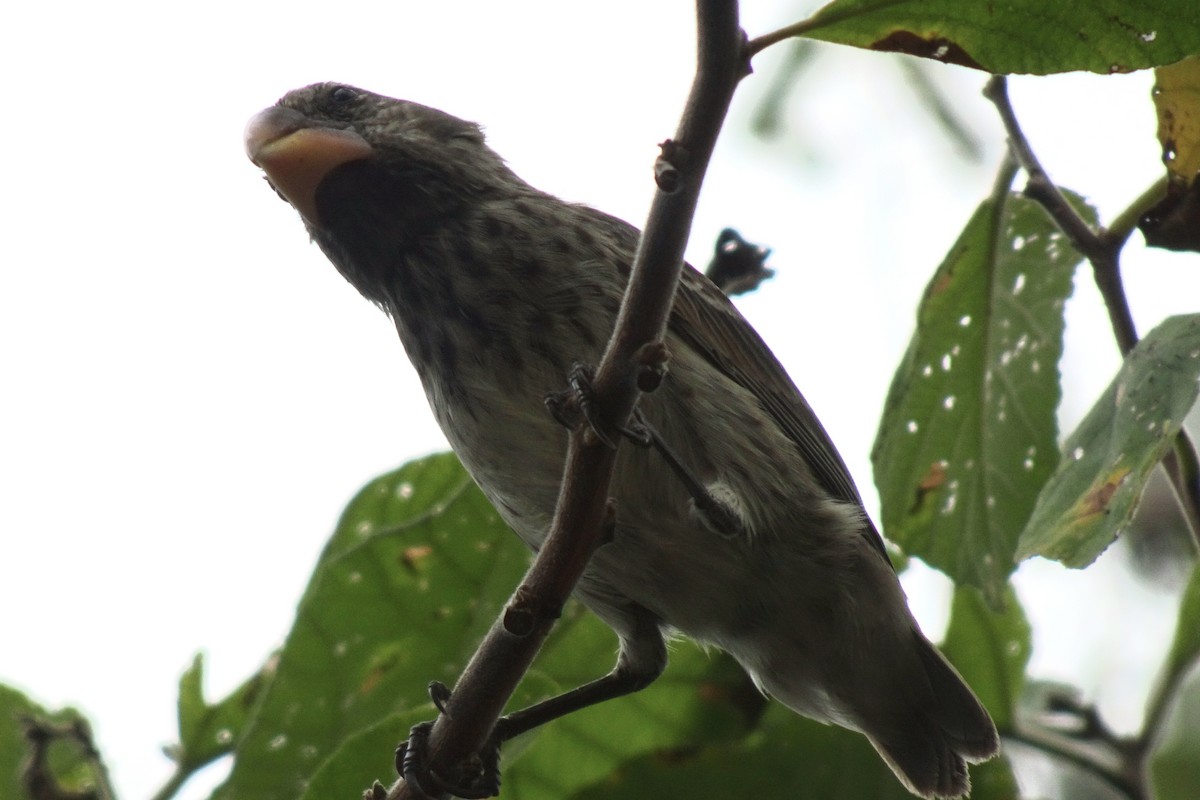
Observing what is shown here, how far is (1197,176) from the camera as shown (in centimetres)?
244

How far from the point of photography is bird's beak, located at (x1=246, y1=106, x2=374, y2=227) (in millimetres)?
3209

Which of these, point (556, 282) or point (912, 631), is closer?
point (556, 282)

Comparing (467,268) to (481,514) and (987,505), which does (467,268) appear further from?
(987,505)

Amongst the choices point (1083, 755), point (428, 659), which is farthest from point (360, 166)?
point (1083, 755)

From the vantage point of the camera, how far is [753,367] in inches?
133

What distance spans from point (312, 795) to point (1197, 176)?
1898mm

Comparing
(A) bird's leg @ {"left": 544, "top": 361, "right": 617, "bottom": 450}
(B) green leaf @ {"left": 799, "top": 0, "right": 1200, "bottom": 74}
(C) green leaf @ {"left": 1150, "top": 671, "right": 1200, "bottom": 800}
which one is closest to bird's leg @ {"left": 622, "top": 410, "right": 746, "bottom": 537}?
(A) bird's leg @ {"left": 544, "top": 361, "right": 617, "bottom": 450}

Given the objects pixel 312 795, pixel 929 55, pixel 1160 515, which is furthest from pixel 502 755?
pixel 1160 515

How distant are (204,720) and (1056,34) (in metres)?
2.38

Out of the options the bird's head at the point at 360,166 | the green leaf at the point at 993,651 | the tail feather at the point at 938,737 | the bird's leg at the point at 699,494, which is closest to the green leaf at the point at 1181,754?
the green leaf at the point at 993,651

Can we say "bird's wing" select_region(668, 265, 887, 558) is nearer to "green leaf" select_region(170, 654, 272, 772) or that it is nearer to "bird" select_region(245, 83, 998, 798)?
"bird" select_region(245, 83, 998, 798)

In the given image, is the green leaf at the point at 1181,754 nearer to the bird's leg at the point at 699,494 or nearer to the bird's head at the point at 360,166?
the bird's leg at the point at 699,494

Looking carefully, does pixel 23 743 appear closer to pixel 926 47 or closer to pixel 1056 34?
pixel 926 47

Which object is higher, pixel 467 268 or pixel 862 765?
pixel 467 268
